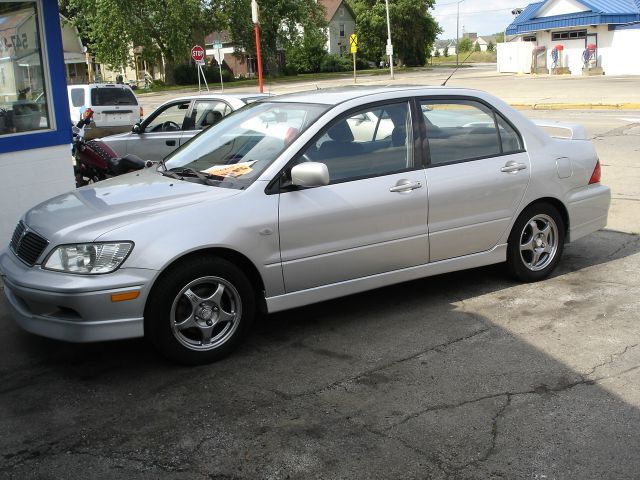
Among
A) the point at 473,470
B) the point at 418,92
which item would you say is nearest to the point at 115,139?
the point at 418,92

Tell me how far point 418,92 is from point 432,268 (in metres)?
1.34

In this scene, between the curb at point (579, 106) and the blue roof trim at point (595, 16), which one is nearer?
the curb at point (579, 106)

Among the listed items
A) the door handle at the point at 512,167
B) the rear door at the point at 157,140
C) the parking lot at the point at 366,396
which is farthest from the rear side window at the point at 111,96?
the door handle at the point at 512,167

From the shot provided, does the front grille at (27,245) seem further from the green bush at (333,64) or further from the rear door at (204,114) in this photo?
the green bush at (333,64)

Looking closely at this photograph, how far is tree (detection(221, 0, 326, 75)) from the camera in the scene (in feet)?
188

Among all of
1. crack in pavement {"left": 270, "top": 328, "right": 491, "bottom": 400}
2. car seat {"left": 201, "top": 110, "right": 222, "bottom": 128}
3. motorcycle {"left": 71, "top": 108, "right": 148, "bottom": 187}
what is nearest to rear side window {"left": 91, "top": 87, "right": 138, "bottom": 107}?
motorcycle {"left": 71, "top": 108, "right": 148, "bottom": 187}

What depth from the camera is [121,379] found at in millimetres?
4457

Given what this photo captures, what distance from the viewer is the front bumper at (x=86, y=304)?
165 inches

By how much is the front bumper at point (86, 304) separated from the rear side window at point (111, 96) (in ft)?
56.0

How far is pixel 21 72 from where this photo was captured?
7543mm

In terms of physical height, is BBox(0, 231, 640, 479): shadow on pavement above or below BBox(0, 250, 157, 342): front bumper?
below

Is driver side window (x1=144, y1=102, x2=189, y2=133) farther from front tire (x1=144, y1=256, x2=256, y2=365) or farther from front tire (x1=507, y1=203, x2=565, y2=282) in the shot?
front tire (x1=144, y1=256, x2=256, y2=365)

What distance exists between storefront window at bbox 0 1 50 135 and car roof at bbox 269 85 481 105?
3.10m

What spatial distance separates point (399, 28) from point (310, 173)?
255 feet
